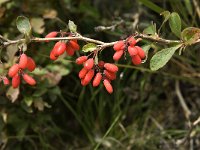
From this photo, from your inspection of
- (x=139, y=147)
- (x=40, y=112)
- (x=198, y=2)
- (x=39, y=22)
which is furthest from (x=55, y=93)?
(x=198, y=2)

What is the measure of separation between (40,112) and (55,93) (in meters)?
0.22

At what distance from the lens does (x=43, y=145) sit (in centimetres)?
247

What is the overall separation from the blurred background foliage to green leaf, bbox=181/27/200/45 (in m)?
0.68

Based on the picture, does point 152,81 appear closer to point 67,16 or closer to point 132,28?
point 132,28

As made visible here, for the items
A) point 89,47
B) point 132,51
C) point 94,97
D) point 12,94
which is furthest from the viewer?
point 94,97

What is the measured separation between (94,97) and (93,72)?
1120mm

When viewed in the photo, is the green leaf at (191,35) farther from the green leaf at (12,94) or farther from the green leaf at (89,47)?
the green leaf at (12,94)

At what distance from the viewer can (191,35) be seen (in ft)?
5.22

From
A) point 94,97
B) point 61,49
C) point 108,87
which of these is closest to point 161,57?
point 108,87

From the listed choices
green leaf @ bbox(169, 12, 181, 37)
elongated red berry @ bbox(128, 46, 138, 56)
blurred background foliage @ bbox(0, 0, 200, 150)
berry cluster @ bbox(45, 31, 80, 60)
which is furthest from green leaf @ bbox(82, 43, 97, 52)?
blurred background foliage @ bbox(0, 0, 200, 150)

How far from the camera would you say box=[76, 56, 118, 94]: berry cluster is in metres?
1.50

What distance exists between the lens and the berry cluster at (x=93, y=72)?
1.50 meters

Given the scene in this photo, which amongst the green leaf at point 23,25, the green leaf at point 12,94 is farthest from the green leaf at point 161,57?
the green leaf at point 12,94

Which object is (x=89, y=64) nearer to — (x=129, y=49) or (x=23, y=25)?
(x=129, y=49)
